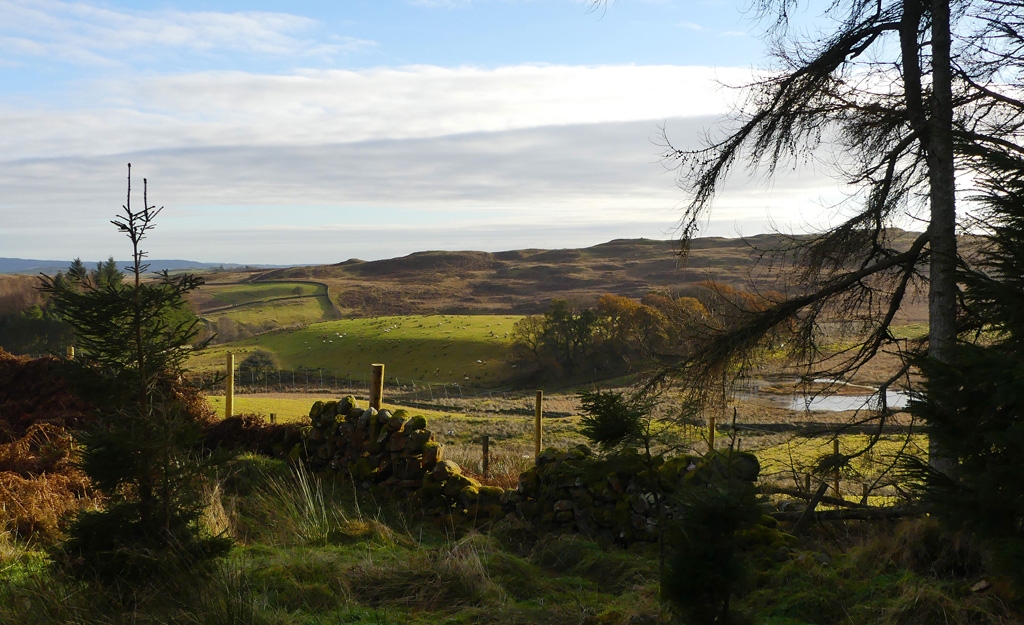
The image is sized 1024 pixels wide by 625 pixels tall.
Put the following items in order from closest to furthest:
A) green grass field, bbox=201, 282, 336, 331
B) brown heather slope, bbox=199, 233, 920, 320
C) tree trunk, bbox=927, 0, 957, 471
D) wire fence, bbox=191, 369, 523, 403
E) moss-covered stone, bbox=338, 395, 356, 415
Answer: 1. tree trunk, bbox=927, 0, 957, 471
2. moss-covered stone, bbox=338, 395, 356, 415
3. wire fence, bbox=191, 369, 523, 403
4. green grass field, bbox=201, 282, 336, 331
5. brown heather slope, bbox=199, 233, 920, 320

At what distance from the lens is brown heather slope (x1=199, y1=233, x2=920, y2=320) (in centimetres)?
12031

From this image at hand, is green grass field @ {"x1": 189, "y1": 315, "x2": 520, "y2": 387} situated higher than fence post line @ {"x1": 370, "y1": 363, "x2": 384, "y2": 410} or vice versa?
fence post line @ {"x1": 370, "y1": 363, "x2": 384, "y2": 410}

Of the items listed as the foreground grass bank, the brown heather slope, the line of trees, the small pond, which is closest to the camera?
the foreground grass bank

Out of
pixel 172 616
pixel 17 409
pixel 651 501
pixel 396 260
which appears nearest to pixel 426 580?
pixel 172 616

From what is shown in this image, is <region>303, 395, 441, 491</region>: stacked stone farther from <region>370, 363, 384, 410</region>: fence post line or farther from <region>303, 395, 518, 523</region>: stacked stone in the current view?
<region>370, 363, 384, 410</region>: fence post line

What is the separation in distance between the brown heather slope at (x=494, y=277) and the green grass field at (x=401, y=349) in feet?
97.4

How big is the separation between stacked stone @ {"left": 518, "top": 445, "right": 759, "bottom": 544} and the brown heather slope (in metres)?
80.5

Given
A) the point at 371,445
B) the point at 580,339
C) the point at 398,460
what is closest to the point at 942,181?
the point at 398,460

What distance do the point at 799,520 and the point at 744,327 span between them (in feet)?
7.43

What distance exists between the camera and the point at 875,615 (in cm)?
436

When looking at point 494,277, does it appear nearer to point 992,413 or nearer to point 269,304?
point 269,304

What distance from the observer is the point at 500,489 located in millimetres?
8391

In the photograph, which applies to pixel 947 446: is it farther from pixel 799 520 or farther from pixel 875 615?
pixel 799 520

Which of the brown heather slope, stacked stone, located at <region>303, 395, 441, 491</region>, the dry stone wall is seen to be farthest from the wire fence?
the brown heather slope
